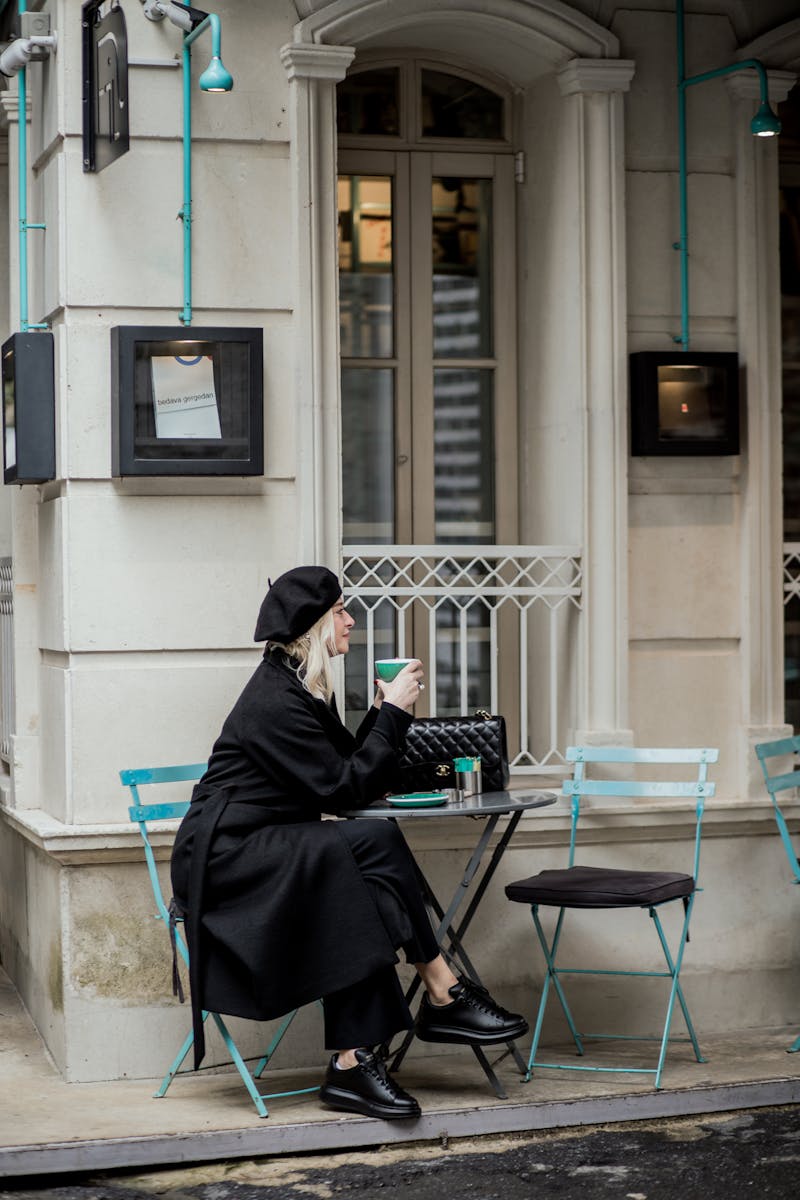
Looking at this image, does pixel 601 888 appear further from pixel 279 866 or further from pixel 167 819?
pixel 167 819

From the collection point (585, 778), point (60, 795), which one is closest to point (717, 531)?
point (585, 778)

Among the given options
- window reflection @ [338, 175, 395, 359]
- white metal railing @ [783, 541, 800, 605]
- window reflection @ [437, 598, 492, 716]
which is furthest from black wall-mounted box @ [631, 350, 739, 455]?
window reflection @ [338, 175, 395, 359]

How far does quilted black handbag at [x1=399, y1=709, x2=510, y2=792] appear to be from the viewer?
6395 mm

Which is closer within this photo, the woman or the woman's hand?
the woman

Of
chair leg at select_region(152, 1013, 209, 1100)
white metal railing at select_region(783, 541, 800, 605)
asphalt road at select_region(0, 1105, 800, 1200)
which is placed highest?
white metal railing at select_region(783, 541, 800, 605)

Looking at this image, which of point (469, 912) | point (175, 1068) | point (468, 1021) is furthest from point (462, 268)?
point (175, 1068)

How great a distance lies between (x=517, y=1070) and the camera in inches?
256

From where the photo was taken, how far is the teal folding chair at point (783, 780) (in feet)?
22.6

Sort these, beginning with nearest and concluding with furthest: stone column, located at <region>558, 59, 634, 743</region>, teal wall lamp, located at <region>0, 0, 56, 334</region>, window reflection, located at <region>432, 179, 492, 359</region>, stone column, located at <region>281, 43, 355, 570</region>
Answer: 1. stone column, located at <region>281, 43, 355, 570</region>
2. teal wall lamp, located at <region>0, 0, 56, 334</region>
3. stone column, located at <region>558, 59, 634, 743</region>
4. window reflection, located at <region>432, 179, 492, 359</region>

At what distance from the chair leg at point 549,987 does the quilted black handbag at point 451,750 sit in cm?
53

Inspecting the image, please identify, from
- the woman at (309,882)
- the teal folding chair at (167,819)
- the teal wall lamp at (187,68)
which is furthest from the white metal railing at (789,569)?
the teal wall lamp at (187,68)

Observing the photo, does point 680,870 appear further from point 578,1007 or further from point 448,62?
point 448,62

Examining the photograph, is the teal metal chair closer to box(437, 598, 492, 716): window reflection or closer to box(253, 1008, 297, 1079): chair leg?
box(437, 598, 492, 716): window reflection

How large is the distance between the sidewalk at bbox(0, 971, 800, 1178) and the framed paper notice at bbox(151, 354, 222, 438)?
7.78 ft
